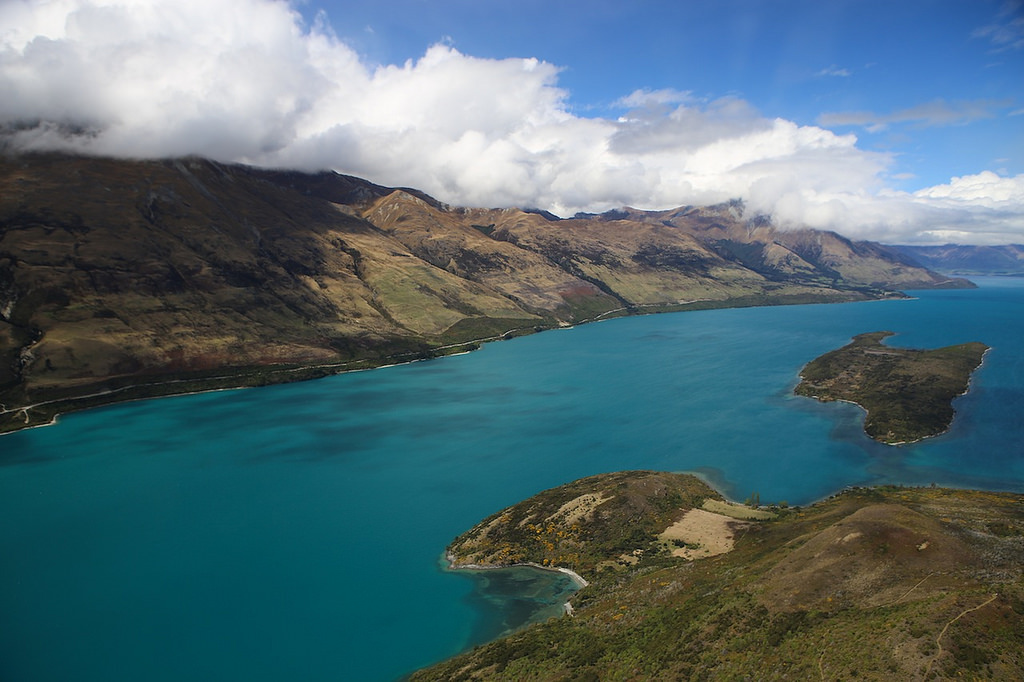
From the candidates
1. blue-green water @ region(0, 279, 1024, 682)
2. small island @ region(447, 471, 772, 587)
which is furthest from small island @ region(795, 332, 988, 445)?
Result: small island @ region(447, 471, 772, 587)

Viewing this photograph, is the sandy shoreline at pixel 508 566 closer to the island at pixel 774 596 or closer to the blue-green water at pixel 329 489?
the island at pixel 774 596

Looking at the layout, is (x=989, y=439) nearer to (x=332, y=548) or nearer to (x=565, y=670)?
(x=565, y=670)

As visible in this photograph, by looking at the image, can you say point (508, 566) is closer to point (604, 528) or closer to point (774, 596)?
point (604, 528)

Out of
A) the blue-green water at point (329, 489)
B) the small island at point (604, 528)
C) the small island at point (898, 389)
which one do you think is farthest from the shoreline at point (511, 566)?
the small island at point (898, 389)

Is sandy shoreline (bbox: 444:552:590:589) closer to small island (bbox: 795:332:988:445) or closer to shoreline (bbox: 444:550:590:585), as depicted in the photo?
shoreline (bbox: 444:550:590:585)

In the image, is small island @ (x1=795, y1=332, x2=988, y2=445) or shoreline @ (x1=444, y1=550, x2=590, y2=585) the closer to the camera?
shoreline @ (x1=444, y1=550, x2=590, y2=585)
